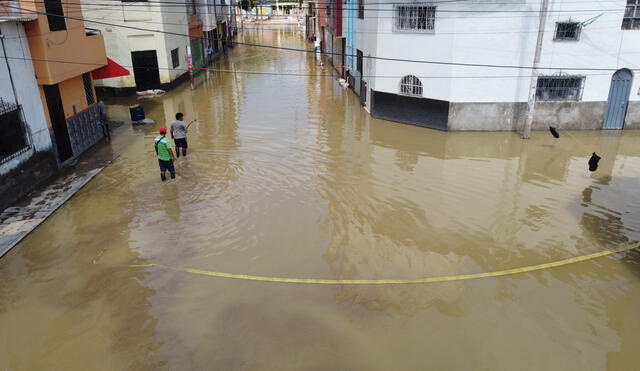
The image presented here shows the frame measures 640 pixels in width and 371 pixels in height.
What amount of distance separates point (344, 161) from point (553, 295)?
8070 mm

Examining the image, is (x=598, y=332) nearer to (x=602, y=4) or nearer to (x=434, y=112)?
(x=434, y=112)

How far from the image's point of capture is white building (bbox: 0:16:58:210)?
11398 mm

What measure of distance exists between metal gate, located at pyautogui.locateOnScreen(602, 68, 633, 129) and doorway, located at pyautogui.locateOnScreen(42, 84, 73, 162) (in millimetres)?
19862

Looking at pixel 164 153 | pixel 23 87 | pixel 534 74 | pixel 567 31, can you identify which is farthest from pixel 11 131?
pixel 567 31

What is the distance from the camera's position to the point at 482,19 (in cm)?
1703

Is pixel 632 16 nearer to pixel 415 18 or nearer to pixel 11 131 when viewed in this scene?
pixel 415 18

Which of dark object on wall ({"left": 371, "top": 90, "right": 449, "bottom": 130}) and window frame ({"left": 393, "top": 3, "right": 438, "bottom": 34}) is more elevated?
window frame ({"left": 393, "top": 3, "right": 438, "bottom": 34})

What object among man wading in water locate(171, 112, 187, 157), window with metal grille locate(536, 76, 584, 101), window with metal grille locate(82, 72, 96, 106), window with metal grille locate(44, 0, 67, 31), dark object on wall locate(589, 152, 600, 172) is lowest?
dark object on wall locate(589, 152, 600, 172)

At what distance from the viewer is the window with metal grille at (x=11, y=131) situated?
37.4 feet

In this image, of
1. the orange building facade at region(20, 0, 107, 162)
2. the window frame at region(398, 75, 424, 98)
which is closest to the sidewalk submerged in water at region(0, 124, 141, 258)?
the orange building facade at region(20, 0, 107, 162)

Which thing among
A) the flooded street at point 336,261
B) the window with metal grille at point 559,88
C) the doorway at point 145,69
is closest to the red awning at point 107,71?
the flooded street at point 336,261

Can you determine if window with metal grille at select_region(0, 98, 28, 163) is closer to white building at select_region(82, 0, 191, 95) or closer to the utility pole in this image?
white building at select_region(82, 0, 191, 95)

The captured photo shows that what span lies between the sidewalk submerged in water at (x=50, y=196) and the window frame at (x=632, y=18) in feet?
61.9

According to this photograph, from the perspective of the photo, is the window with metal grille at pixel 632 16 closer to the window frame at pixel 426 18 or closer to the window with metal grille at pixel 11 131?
the window frame at pixel 426 18
